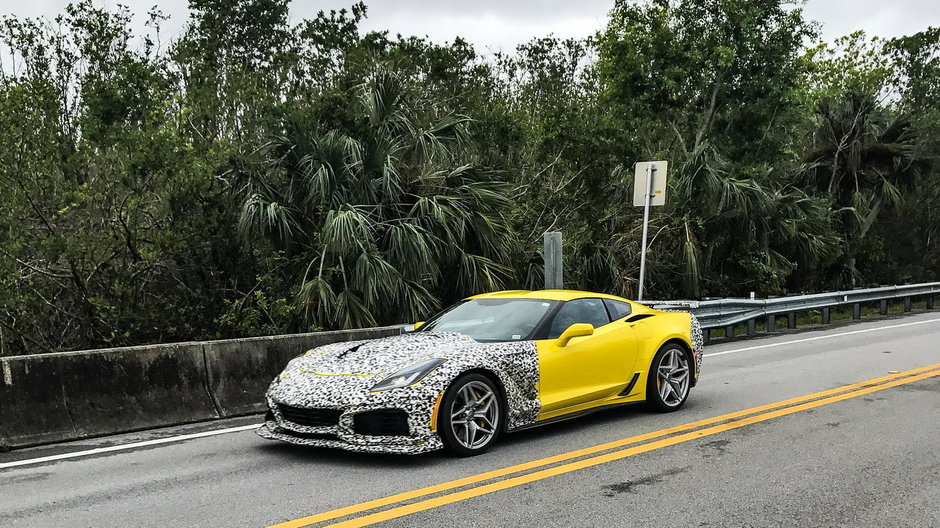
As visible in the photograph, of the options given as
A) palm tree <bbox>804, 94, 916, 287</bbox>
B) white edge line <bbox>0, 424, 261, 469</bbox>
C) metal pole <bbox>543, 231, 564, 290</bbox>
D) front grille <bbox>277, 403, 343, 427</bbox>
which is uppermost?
palm tree <bbox>804, 94, 916, 287</bbox>

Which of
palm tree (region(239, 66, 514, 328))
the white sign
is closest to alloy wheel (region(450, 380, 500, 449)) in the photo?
palm tree (region(239, 66, 514, 328))

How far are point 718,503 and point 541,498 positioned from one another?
1.12 meters

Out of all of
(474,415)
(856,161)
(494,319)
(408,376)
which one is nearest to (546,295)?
(494,319)

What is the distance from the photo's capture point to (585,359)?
7902 mm

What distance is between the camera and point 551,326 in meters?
7.87

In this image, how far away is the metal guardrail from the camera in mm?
15938

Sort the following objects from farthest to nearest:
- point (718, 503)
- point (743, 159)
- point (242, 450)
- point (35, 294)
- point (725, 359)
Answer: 1. point (743, 159)
2. point (725, 359)
3. point (35, 294)
4. point (242, 450)
5. point (718, 503)

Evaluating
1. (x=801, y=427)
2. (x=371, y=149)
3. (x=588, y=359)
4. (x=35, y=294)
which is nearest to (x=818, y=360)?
(x=801, y=427)

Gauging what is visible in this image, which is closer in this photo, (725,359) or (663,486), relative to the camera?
(663,486)

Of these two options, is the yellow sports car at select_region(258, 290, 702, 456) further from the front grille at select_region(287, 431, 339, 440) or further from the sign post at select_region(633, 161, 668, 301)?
the sign post at select_region(633, 161, 668, 301)

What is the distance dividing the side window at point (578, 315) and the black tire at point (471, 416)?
0.97 metres

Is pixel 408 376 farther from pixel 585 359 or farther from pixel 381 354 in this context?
pixel 585 359

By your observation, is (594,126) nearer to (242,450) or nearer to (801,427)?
(801,427)

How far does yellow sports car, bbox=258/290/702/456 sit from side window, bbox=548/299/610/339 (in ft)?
0.04
